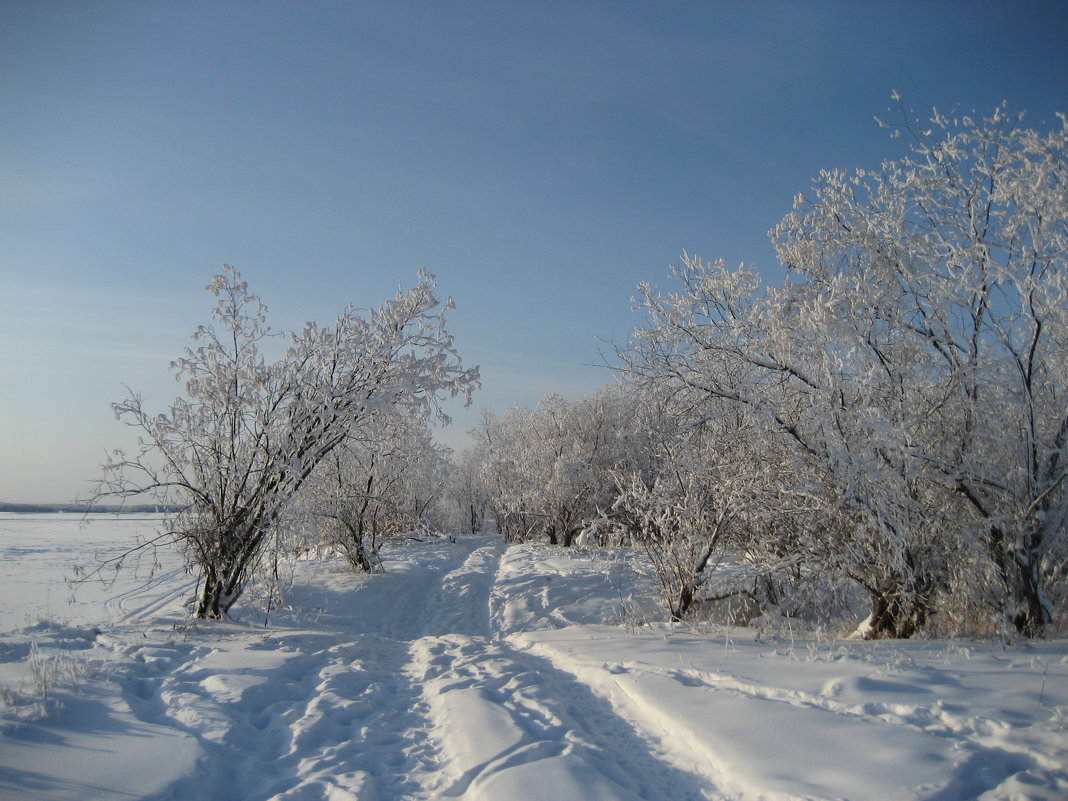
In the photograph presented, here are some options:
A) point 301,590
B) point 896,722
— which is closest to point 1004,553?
point 896,722

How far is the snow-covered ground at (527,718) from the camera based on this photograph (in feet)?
10.3

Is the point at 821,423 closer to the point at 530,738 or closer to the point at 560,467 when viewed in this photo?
the point at 530,738

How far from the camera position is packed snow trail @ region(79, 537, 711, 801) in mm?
3268

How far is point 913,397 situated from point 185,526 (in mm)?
10318

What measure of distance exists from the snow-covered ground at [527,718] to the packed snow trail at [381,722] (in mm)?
20

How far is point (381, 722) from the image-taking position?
14.4 ft

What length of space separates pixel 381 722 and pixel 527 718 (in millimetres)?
1133

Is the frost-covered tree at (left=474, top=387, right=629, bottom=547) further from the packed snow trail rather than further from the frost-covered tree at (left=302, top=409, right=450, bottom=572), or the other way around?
the packed snow trail

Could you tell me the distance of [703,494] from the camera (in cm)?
891

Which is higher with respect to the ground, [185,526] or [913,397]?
[913,397]

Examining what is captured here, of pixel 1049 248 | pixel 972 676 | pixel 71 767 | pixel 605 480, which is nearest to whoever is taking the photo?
pixel 71 767

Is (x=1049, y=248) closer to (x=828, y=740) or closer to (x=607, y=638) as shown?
(x=828, y=740)

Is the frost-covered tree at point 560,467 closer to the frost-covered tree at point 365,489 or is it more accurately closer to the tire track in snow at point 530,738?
the frost-covered tree at point 365,489

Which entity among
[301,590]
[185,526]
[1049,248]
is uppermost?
[1049,248]
